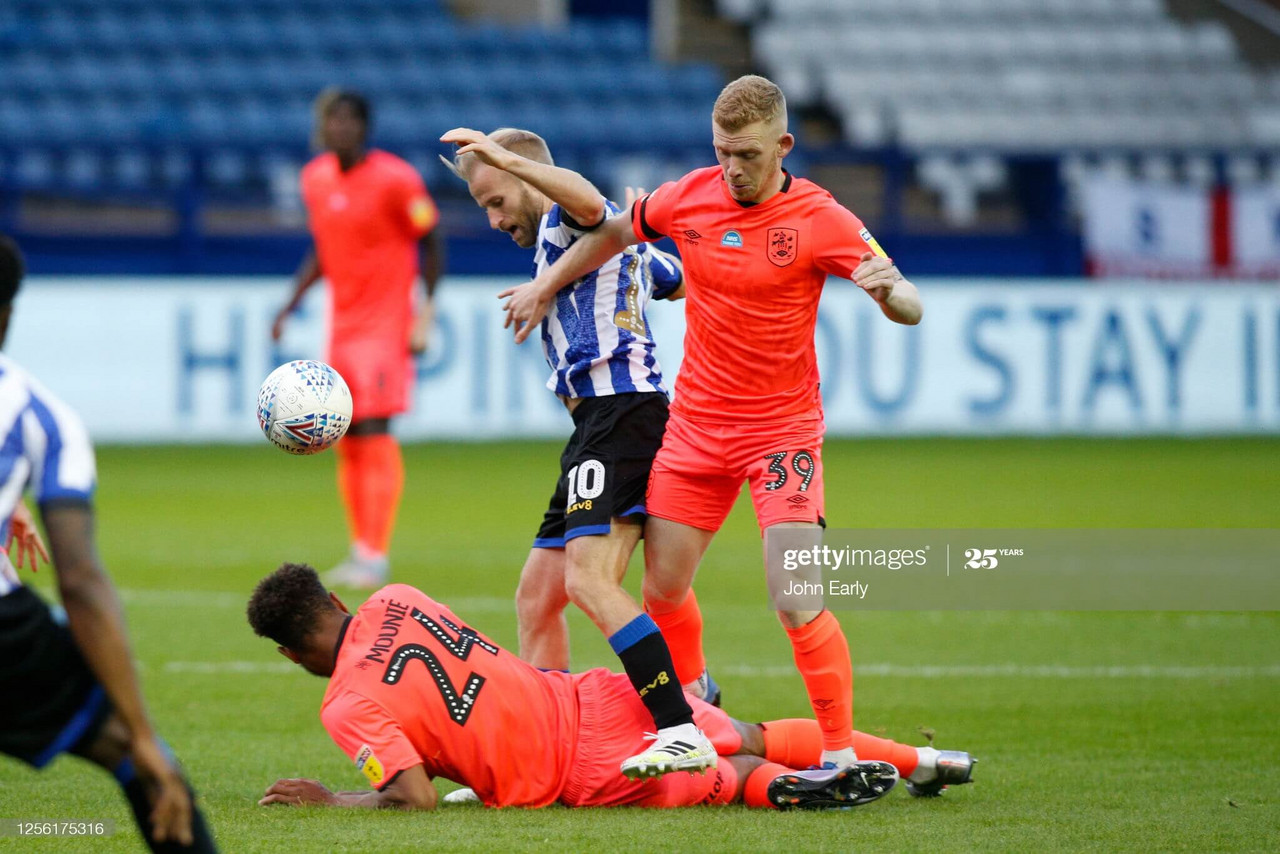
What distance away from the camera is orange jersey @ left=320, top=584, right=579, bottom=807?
14.9 feet

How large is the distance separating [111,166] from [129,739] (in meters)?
15.6

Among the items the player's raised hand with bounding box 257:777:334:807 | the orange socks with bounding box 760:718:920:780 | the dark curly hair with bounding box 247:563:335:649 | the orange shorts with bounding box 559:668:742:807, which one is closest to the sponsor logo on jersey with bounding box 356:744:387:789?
the player's raised hand with bounding box 257:777:334:807

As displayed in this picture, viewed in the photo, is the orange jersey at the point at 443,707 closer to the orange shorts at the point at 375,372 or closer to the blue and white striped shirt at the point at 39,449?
the blue and white striped shirt at the point at 39,449

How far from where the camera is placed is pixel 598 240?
540cm

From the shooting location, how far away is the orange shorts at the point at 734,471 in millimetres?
5023

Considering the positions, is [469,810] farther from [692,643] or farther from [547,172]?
[547,172]

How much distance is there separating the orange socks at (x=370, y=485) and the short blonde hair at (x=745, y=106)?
15.3 ft

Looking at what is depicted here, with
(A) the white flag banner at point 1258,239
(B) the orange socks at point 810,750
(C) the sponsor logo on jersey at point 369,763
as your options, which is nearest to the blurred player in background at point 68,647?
(C) the sponsor logo on jersey at point 369,763

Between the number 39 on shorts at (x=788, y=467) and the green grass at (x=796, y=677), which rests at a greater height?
the number 39 on shorts at (x=788, y=467)

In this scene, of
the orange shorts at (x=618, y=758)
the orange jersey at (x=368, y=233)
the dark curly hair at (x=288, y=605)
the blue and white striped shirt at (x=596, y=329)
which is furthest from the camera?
the orange jersey at (x=368, y=233)

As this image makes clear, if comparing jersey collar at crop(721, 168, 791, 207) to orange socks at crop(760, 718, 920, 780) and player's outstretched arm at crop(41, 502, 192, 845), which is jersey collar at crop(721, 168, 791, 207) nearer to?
orange socks at crop(760, 718, 920, 780)

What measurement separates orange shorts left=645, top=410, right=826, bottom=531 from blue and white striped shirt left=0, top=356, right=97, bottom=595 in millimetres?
2344

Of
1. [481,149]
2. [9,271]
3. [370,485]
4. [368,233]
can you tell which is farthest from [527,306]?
[368,233]

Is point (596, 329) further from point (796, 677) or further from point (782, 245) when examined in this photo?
point (796, 677)
